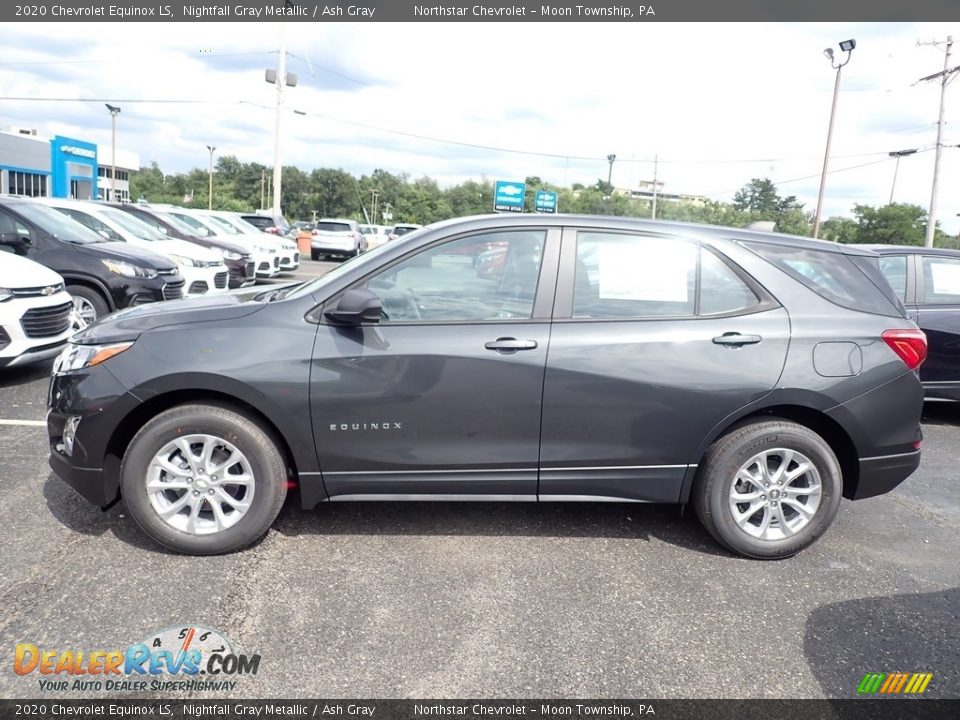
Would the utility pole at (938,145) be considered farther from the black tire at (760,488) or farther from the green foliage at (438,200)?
the black tire at (760,488)

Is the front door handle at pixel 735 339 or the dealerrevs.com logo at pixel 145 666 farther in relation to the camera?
the front door handle at pixel 735 339

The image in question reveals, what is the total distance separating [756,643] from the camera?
310 centimetres

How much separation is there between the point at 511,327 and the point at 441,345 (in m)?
0.36

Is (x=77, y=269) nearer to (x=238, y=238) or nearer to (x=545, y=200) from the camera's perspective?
(x=238, y=238)

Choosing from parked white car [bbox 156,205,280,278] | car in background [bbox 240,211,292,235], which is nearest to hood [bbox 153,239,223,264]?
parked white car [bbox 156,205,280,278]

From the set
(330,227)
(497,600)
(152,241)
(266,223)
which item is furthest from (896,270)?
(330,227)

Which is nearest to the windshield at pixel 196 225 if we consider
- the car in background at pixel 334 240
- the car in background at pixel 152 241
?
the car in background at pixel 152 241

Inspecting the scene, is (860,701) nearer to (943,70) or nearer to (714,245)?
(714,245)

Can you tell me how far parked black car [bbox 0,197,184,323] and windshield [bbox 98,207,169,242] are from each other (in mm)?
2692

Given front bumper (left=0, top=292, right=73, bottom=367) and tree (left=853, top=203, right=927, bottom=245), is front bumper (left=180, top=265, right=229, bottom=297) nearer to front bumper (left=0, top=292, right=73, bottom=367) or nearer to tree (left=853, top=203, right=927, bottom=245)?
front bumper (left=0, top=292, right=73, bottom=367)

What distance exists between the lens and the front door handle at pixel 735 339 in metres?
→ 3.70

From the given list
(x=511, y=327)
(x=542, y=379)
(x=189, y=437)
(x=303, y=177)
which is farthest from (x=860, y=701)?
(x=303, y=177)

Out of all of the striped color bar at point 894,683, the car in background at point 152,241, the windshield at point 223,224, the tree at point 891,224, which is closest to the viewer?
the striped color bar at point 894,683

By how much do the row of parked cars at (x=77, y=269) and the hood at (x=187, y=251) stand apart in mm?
18
